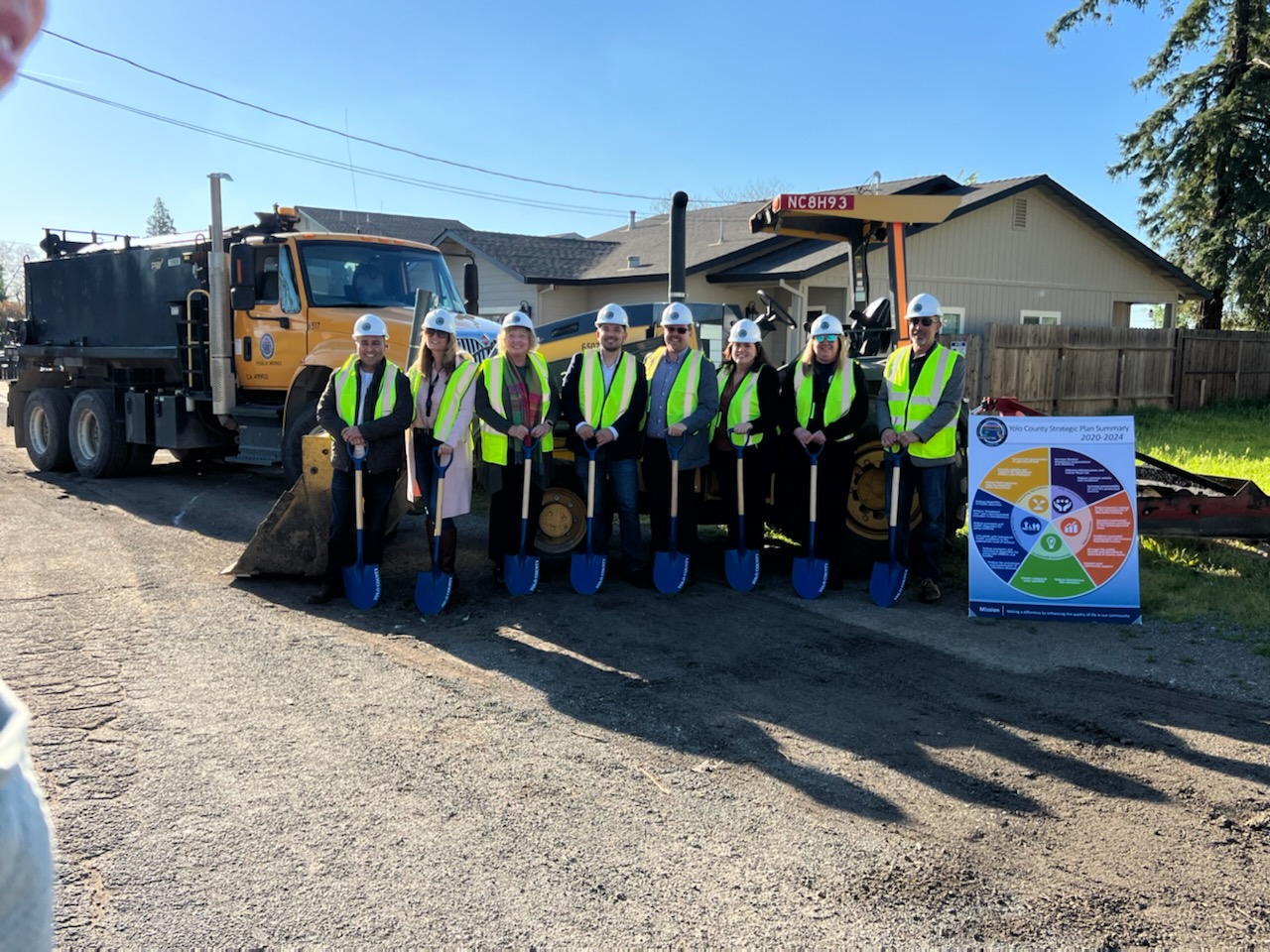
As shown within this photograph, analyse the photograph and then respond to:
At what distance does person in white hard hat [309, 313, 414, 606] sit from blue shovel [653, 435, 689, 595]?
1.93m

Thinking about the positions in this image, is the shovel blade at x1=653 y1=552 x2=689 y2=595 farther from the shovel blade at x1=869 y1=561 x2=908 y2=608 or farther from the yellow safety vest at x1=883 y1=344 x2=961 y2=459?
the yellow safety vest at x1=883 y1=344 x2=961 y2=459

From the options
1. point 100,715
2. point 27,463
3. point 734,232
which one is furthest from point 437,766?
point 734,232

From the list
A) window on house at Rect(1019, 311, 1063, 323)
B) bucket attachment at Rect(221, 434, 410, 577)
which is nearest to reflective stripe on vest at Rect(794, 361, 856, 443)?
bucket attachment at Rect(221, 434, 410, 577)

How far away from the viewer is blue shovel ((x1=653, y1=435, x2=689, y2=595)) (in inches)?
295

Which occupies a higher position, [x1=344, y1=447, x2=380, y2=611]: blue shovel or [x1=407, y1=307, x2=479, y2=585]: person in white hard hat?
[x1=407, y1=307, x2=479, y2=585]: person in white hard hat

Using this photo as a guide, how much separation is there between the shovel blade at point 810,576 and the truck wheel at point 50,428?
11102 mm

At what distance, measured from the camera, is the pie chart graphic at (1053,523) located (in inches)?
267

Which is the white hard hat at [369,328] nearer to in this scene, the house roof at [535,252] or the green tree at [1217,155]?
the house roof at [535,252]

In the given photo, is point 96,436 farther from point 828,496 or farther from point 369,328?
point 828,496

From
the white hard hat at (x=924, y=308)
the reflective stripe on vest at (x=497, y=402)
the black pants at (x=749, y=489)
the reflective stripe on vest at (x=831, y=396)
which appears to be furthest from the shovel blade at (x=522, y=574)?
the white hard hat at (x=924, y=308)

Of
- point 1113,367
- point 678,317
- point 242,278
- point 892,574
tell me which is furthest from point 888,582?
point 1113,367

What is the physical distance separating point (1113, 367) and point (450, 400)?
17777 millimetres

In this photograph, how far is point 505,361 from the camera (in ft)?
24.4

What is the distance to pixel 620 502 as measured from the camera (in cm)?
773
